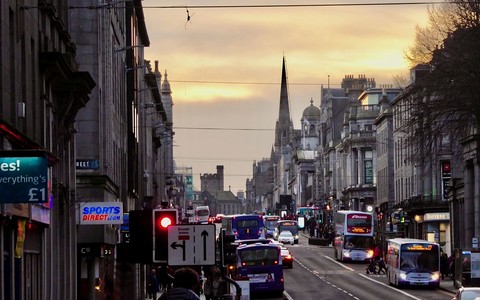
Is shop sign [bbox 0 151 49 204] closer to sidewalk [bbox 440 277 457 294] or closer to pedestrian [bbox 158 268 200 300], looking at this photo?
pedestrian [bbox 158 268 200 300]

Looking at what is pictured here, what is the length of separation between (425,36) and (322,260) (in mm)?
41146

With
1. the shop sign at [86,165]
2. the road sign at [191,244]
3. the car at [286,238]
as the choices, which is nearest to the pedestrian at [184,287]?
the road sign at [191,244]

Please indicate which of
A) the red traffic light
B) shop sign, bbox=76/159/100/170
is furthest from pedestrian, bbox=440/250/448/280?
the red traffic light

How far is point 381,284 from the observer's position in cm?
7950

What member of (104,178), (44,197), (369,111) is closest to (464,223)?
(104,178)

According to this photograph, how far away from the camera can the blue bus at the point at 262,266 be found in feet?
222

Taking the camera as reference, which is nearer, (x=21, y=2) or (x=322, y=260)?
(x=21, y=2)

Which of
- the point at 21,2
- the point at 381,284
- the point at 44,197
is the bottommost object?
the point at 381,284

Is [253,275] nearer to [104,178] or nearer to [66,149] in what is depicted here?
[104,178]

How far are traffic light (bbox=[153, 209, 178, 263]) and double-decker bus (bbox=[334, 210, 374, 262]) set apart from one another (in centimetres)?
7910

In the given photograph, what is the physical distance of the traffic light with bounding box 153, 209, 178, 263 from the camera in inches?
904

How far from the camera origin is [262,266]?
6825 centimetres

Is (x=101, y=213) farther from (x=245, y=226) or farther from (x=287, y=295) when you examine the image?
(x=245, y=226)

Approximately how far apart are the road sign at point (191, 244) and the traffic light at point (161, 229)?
95 millimetres
